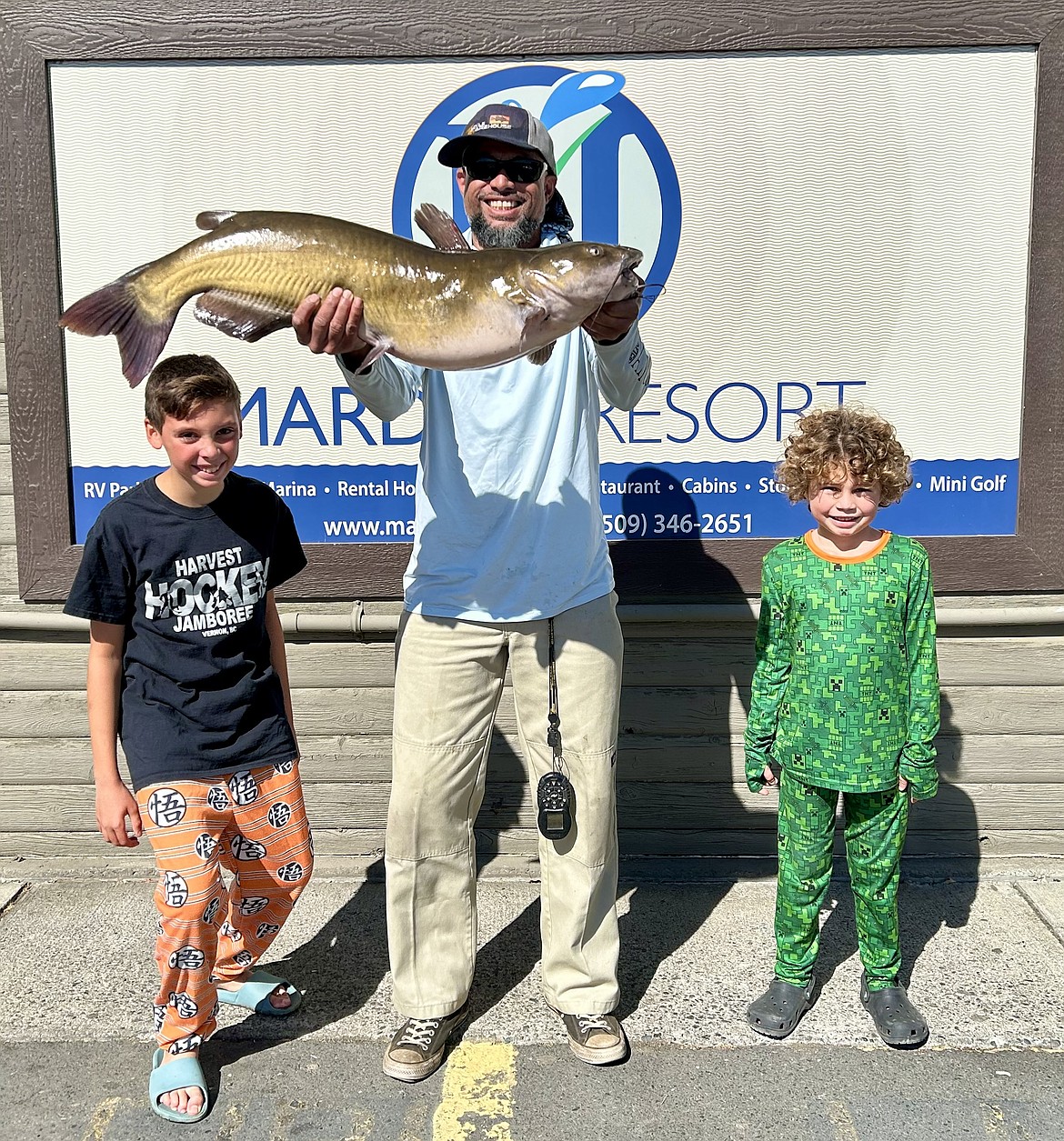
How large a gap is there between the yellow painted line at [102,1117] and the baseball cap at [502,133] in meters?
2.51

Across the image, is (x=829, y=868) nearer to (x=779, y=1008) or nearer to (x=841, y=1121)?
(x=779, y=1008)

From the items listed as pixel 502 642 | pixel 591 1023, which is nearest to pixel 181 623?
pixel 502 642

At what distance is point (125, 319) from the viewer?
2324 millimetres

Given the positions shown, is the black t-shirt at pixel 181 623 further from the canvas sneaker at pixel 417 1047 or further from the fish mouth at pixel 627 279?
the fish mouth at pixel 627 279

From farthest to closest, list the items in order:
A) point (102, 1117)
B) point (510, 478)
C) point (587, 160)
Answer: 1. point (587, 160)
2. point (510, 478)
3. point (102, 1117)

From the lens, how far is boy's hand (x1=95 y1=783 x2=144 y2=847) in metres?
2.88

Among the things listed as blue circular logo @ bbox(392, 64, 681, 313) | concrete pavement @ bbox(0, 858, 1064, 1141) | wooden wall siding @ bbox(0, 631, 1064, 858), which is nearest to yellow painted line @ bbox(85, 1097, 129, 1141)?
concrete pavement @ bbox(0, 858, 1064, 1141)

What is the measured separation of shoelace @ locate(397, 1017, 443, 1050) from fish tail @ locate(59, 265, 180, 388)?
1.84m

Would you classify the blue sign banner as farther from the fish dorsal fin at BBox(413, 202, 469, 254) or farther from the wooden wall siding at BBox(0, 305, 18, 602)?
the fish dorsal fin at BBox(413, 202, 469, 254)

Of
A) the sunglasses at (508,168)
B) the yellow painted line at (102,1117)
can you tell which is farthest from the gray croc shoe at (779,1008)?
the sunglasses at (508,168)

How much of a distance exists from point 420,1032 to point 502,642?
3.52 ft

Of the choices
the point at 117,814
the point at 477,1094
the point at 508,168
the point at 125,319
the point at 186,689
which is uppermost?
the point at 508,168

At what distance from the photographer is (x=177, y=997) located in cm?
287

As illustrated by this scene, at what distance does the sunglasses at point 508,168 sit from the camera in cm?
278
